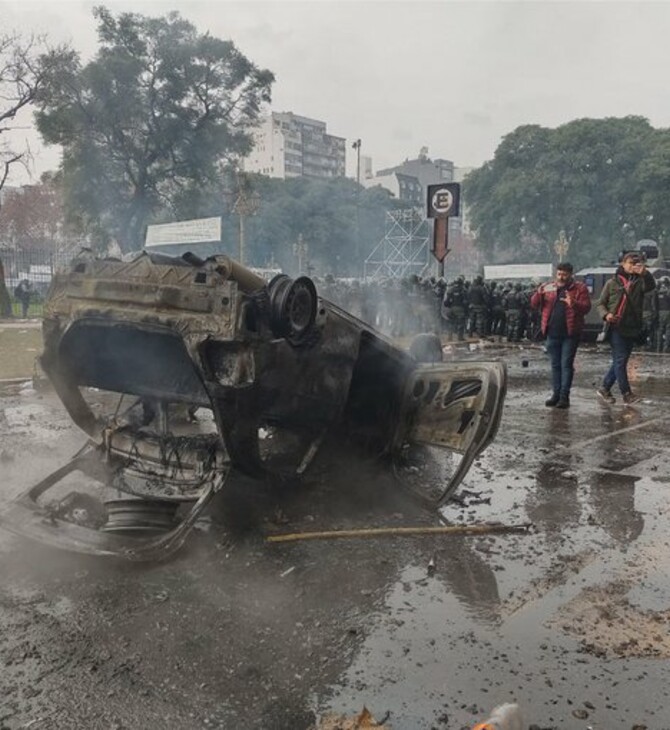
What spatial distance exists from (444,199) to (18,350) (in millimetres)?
10753

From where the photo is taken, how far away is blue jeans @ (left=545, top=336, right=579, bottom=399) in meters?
8.08

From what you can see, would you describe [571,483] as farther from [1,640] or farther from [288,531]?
[1,640]

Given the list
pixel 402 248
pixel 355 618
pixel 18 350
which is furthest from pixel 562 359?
pixel 402 248

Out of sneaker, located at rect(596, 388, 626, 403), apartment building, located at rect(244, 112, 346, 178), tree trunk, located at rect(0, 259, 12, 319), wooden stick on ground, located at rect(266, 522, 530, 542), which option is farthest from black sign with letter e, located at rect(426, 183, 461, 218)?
apartment building, located at rect(244, 112, 346, 178)

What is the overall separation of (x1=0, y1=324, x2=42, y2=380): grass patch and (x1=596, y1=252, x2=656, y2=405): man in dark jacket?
21.3 feet

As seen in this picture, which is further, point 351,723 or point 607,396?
point 607,396

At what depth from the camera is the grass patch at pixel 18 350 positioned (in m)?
10.9

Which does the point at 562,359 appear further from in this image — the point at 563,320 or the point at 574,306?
the point at 574,306

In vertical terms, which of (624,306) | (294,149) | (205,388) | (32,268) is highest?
(294,149)

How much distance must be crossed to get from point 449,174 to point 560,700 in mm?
122315

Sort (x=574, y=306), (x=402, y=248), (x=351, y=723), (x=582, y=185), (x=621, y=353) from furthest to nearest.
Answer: (x=402, y=248) → (x=582, y=185) → (x=621, y=353) → (x=574, y=306) → (x=351, y=723)

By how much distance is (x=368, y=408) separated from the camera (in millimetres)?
4945

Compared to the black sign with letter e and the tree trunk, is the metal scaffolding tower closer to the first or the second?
the tree trunk

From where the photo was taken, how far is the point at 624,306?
806 centimetres
